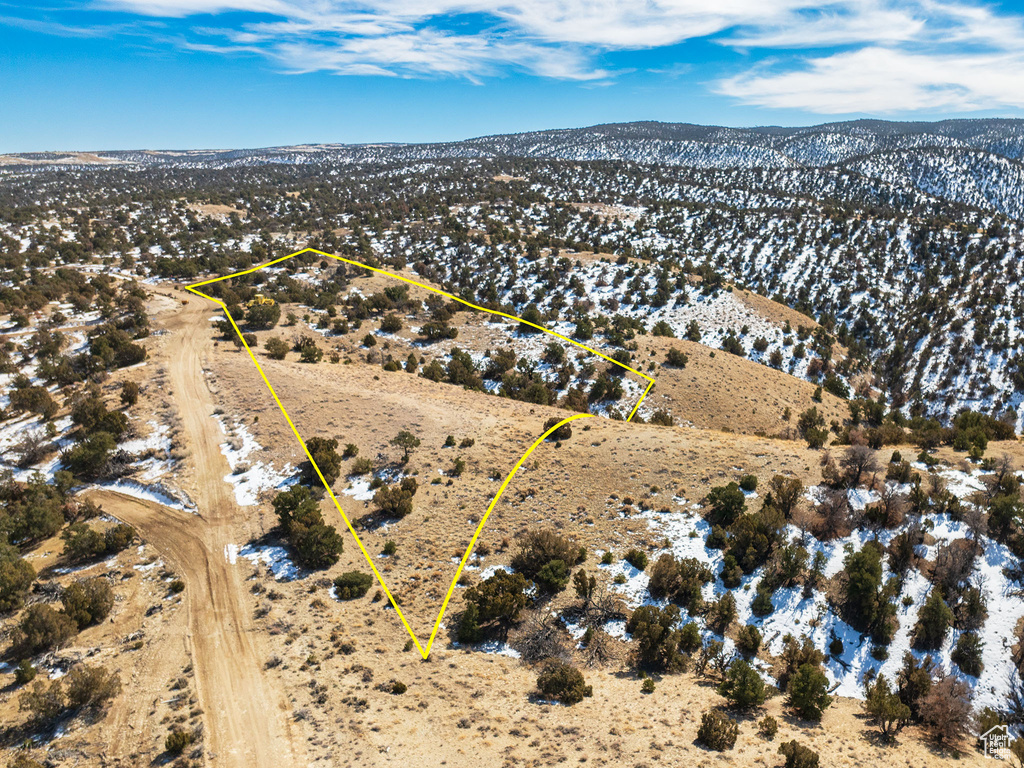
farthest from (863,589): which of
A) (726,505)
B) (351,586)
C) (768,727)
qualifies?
(351,586)

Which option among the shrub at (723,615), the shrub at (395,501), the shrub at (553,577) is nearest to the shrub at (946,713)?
the shrub at (723,615)

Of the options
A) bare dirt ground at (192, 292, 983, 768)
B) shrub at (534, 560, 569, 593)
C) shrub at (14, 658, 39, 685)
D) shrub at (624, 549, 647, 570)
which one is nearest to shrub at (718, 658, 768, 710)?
bare dirt ground at (192, 292, 983, 768)

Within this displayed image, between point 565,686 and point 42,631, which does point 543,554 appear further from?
point 42,631

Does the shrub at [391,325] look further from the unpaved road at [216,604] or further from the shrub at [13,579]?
the shrub at [13,579]

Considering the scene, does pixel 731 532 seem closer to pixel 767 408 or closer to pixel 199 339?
pixel 767 408

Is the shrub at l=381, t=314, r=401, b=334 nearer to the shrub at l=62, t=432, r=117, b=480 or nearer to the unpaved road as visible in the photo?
the unpaved road

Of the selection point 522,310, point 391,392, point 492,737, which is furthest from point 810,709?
point 522,310

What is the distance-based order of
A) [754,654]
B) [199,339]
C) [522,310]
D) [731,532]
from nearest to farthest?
1. [754,654]
2. [731,532]
3. [199,339]
4. [522,310]
